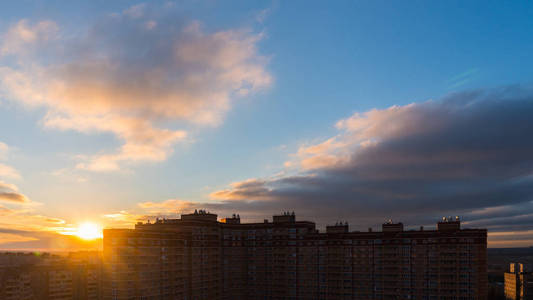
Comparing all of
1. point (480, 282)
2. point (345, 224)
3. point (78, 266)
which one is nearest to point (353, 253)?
point (345, 224)

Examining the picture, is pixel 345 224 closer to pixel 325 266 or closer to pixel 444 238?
pixel 325 266

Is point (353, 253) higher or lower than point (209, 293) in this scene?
higher

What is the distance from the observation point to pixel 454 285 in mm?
116500

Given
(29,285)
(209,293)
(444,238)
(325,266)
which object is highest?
(444,238)

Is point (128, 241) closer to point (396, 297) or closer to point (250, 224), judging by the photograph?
point (250, 224)

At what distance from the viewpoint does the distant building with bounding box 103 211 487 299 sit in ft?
355

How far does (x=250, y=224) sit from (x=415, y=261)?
202 feet

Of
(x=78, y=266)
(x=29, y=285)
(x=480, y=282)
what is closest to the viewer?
(x=480, y=282)

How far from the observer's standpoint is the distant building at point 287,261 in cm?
Answer: 10831

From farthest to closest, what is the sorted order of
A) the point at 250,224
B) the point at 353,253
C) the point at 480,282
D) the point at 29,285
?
the point at 29,285 → the point at 250,224 → the point at 353,253 → the point at 480,282

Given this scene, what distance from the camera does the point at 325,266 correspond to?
449 ft

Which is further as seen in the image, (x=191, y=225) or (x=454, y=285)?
(x=191, y=225)

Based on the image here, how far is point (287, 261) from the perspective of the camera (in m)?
143

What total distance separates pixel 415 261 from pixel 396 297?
13740mm
